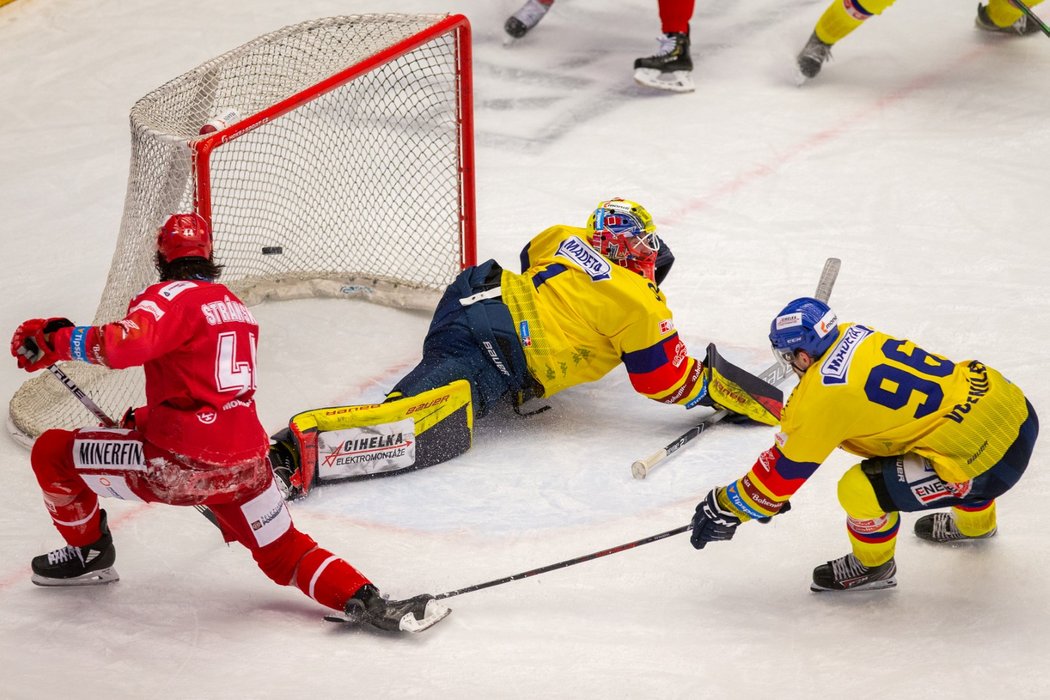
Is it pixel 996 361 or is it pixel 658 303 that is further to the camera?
pixel 996 361

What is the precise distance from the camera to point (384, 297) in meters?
5.09

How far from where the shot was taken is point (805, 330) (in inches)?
127

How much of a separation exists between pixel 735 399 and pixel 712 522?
92 centimetres

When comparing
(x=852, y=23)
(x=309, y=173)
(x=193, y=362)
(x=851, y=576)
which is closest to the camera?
(x=193, y=362)

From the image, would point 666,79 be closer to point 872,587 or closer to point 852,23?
point 852,23

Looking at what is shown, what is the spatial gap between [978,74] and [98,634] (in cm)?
511

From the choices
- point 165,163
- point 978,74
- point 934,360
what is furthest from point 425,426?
point 978,74

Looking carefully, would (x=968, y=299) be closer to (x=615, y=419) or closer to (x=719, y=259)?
(x=719, y=259)

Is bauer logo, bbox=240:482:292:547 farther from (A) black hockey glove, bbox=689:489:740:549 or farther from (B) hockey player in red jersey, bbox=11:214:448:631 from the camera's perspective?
(A) black hockey glove, bbox=689:489:740:549

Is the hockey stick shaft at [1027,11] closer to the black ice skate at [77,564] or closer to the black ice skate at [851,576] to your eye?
the black ice skate at [851,576]

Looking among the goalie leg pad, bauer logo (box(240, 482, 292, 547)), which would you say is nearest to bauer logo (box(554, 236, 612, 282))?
the goalie leg pad

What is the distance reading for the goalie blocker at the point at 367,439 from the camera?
13.0 feet

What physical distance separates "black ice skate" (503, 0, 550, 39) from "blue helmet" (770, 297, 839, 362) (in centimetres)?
434

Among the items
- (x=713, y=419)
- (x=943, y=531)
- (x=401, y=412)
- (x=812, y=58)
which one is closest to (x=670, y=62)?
(x=812, y=58)
